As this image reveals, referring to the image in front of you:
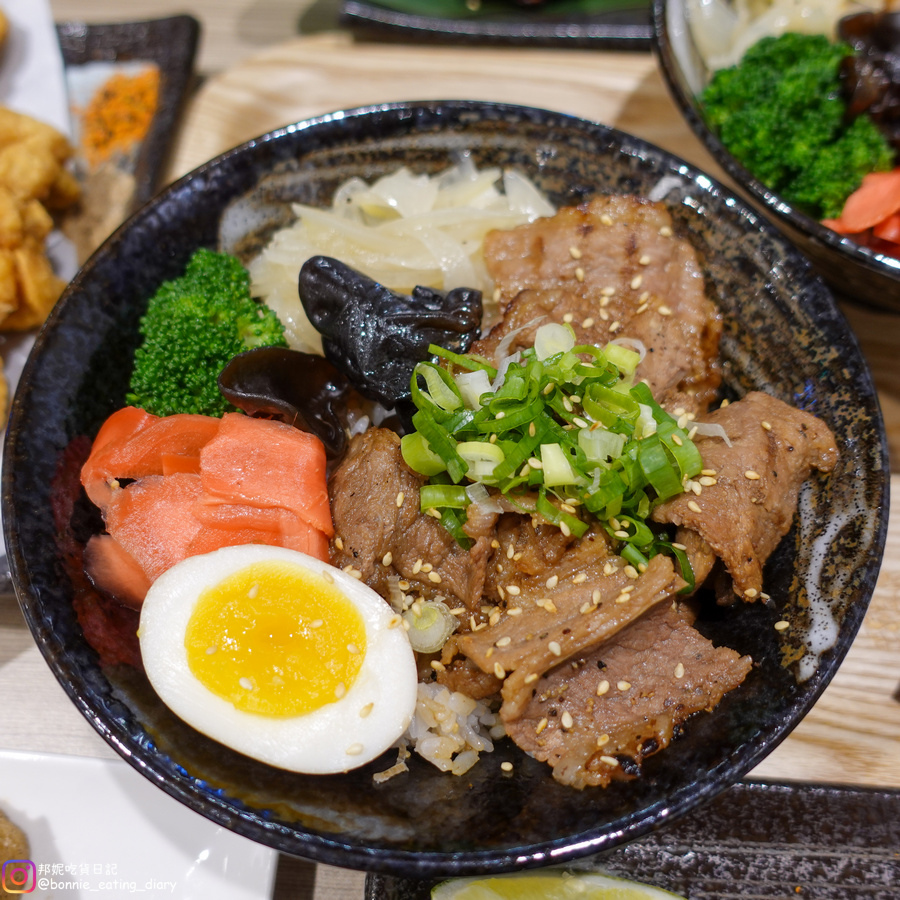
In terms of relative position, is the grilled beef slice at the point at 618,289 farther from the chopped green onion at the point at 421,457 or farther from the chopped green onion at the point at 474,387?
the chopped green onion at the point at 421,457

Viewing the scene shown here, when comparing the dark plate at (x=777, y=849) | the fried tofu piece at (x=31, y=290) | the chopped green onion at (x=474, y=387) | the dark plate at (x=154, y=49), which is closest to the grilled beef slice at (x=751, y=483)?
the chopped green onion at (x=474, y=387)

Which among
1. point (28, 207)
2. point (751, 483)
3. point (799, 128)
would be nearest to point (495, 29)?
point (799, 128)

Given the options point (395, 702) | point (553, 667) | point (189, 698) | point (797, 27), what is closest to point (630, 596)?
point (553, 667)

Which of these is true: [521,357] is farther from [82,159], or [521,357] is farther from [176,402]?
[82,159]

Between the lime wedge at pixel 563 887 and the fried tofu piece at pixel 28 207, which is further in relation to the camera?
the fried tofu piece at pixel 28 207

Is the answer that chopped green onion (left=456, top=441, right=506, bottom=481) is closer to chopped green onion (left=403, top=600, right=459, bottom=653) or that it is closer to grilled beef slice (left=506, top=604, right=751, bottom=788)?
chopped green onion (left=403, top=600, right=459, bottom=653)

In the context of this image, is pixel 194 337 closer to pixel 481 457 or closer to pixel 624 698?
pixel 481 457

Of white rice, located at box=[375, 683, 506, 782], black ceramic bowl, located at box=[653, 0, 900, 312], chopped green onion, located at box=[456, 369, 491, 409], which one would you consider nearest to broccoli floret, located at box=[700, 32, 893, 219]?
black ceramic bowl, located at box=[653, 0, 900, 312]

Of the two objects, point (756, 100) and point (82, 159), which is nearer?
point (756, 100)
